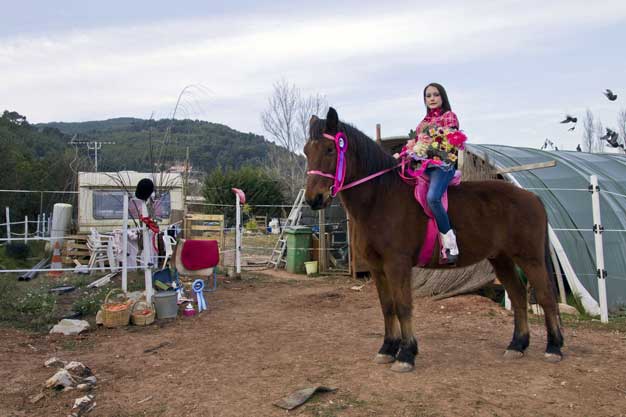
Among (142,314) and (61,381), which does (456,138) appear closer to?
(61,381)

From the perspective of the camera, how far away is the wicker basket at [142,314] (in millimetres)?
6000

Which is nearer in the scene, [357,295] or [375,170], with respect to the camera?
[375,170]

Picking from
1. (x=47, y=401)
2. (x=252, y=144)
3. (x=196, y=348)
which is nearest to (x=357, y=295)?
(x=196, y=348)

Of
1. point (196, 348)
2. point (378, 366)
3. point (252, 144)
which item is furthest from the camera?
point (252, 144)

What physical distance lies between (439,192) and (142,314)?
165 inches

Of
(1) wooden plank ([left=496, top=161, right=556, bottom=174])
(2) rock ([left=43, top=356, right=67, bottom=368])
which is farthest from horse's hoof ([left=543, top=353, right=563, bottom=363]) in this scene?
Result: (2) rock ([left=43, top=356, right=67, bottom=368])

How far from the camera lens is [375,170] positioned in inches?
160

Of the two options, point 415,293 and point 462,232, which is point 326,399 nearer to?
point 462,232

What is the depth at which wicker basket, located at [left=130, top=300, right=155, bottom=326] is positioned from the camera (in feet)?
19.7

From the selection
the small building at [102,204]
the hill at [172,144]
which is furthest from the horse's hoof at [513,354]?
the small building at [102,204]

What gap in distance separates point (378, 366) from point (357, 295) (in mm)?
4342

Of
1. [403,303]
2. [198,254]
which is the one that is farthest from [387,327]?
[198,254]

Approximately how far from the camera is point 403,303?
3.92 meters

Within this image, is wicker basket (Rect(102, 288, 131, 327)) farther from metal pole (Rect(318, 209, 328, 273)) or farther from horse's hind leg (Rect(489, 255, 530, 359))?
metal pole (Rect(318, 209, 328, 273))
